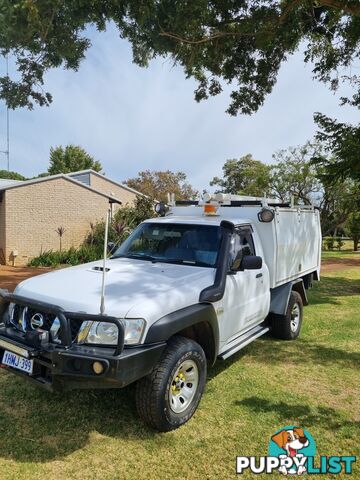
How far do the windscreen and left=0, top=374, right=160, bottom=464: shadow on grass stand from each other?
1597mm

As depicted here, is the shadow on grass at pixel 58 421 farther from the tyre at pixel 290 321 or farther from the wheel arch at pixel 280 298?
the tyre at pixel 290 321

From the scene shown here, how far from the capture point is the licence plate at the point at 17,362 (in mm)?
3311

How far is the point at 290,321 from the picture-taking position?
629cm

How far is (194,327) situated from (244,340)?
1.11 metres

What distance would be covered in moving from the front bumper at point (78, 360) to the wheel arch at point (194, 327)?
0.36 ft

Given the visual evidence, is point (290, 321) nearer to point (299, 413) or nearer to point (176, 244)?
point (299, 413)

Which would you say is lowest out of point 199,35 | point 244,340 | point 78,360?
point 244,340

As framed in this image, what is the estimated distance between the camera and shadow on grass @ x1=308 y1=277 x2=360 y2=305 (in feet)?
33.2

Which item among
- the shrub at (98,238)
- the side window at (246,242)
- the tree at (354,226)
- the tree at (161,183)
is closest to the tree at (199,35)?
the side window at (246,242)

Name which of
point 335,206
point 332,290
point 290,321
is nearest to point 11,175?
point 335,206

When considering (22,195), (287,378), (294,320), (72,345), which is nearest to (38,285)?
(72,345)

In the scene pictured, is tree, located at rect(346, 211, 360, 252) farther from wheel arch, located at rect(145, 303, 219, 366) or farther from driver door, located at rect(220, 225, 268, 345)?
wheel arch, located at rect(145, 303, 219, 366)

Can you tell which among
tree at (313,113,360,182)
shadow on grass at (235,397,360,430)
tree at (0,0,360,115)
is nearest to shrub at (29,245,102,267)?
tree at (0,0,360,115)

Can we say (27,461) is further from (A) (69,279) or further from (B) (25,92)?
(B) (25,92)
